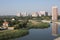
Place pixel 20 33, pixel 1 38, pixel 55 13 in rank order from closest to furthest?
1. pixel 1 38
2. pixel 20 33
3. pixel 55 13

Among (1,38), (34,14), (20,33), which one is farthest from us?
(34,14)

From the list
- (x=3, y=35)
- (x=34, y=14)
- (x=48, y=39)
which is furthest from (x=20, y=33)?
(x=34, y=14)

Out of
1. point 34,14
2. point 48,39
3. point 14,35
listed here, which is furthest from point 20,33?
point 34,14

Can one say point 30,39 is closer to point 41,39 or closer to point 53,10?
point 41,39

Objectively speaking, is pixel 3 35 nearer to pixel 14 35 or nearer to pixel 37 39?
pixel 14 35

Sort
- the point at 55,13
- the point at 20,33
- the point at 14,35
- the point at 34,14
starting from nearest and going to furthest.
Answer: the point at 14,35
the point at 20,33
the point at 55,13
the point at 34,14

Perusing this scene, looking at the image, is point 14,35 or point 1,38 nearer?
point 1,38

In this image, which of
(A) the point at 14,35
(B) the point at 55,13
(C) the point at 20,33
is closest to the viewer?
(A) the point at 14,35

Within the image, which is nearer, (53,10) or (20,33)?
(20,33)

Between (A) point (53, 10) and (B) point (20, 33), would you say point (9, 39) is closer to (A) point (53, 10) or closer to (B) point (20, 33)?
(B) point (20, 33)
